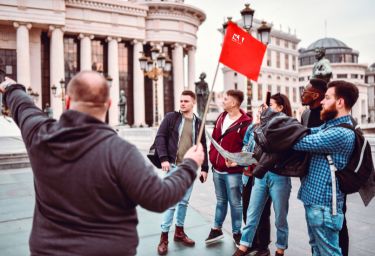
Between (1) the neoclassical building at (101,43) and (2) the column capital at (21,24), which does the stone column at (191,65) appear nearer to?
(1) the neoclassical building at (101,43)

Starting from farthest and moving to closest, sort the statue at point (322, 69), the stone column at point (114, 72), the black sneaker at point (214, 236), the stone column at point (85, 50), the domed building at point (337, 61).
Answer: the domed building at point (337, 61)
the stone column at point (114, 72)
the stone column at point (85, 50)
the statue at point (322, 69)
the black sneaker at point (214, 236)

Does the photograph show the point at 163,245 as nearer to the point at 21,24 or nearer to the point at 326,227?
the point at 326,227

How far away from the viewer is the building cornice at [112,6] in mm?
38688

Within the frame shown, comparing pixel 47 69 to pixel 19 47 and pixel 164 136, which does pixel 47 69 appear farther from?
pixel 164 136

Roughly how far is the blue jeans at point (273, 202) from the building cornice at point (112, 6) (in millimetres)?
40013

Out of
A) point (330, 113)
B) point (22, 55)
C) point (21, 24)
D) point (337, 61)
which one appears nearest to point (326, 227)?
point (330, 113)

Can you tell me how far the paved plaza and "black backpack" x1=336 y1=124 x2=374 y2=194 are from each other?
152cm

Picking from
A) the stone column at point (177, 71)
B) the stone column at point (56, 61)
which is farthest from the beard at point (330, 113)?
the stone column at point (177, 71)

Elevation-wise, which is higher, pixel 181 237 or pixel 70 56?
pixel 70 56

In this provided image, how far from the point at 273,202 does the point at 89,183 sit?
2.52m

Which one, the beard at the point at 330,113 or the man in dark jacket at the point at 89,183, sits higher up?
the beard at the point at 330,113

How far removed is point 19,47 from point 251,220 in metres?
36.7

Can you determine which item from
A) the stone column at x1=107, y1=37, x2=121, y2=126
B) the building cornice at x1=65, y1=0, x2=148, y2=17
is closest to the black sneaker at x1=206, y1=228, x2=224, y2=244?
the stone column at x1=107, y1=37, x2=121, y2=126

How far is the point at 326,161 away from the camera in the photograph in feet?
8.88
